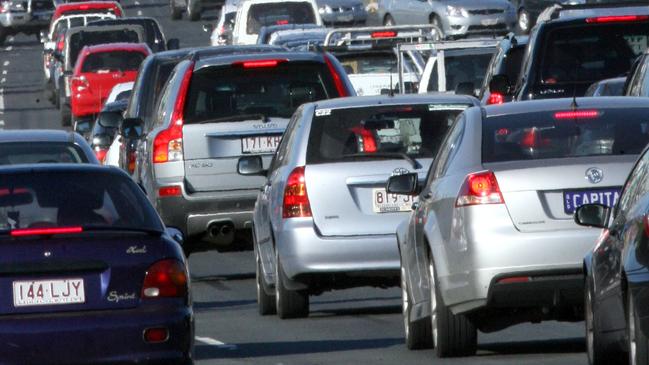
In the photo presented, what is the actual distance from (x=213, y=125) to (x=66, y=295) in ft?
25.4

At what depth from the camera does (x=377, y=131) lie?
14.7m

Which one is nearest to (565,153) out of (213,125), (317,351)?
(317,351)

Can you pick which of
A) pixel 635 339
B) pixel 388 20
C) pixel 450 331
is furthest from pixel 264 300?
pixel 388 20

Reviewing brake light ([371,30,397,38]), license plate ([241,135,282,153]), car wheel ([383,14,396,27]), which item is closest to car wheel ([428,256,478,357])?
license plate ([241,135,282,153])

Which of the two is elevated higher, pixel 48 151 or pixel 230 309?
pixel 48 151

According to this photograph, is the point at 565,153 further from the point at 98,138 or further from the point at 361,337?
the point at 98,138

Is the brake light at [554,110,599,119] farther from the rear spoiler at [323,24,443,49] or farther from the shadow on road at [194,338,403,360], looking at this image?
the rear spoiler at [323,24,443,49]

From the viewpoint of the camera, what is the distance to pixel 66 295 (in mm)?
10258

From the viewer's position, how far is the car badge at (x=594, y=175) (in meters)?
11.5

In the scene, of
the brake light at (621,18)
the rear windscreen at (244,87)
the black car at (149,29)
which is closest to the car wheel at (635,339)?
the rear windscreen at (244,87)

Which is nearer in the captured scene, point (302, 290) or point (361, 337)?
point (361, 337)

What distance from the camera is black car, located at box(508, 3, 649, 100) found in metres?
20.4

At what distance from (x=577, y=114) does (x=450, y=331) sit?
1.38 m

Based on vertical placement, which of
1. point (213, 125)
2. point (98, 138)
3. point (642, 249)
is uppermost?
point (642, 249)
